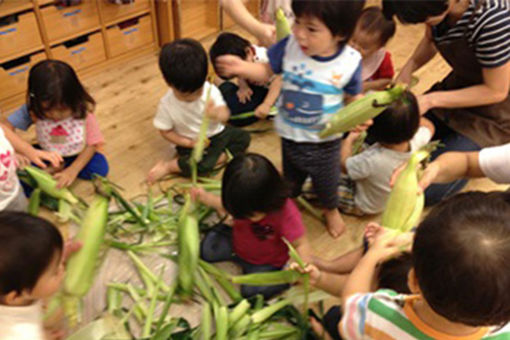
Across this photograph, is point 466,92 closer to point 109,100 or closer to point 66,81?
point 66,81

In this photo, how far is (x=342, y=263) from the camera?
183 cm

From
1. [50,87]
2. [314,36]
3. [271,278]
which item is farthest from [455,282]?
[50,87]

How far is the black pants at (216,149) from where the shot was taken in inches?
91.8

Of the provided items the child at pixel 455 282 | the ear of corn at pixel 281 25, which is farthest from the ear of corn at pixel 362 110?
the child at pixel 455 282

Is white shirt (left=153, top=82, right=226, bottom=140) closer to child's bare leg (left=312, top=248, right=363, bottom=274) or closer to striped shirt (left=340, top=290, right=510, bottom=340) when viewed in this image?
child's bare leg (left=312, top=248, right=363, bottom=274)

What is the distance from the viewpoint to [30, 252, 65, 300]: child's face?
1264mm

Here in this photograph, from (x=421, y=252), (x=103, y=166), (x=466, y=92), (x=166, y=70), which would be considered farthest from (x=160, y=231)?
(x=466, y=92)

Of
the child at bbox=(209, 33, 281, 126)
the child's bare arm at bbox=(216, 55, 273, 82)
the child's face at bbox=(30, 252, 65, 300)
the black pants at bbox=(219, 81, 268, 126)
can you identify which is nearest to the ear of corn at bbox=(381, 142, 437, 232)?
the child's bare arm at bbox=(216, 55, 273, 82)

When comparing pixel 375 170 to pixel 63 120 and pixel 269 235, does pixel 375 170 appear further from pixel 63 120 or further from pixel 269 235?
pixel 63 120

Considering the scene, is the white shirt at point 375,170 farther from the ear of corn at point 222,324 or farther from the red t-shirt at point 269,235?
the ear of corn at point 222,324

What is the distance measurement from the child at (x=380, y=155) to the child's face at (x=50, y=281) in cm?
123

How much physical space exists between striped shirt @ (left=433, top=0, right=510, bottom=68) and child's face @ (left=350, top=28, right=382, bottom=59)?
1.86 feet

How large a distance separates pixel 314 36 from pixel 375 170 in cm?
67

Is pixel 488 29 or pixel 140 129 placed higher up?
pixel 488 29
